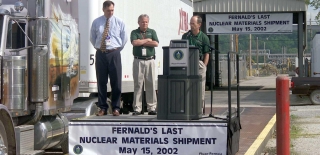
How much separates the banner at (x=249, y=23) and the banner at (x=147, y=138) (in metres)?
28.3

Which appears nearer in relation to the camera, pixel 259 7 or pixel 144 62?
pixel 144 62

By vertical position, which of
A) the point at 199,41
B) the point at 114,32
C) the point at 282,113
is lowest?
the point at 282,113

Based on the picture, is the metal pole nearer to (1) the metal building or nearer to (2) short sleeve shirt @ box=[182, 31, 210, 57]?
(1) the metal building

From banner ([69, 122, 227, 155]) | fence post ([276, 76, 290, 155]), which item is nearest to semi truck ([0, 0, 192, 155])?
banner ([69, 122, 227, 155])

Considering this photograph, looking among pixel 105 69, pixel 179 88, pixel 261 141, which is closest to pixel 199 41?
pixel 105 69

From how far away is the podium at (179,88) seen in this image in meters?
8.52

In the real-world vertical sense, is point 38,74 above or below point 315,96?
above

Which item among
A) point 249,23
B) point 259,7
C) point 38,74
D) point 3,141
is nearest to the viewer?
point 3,141

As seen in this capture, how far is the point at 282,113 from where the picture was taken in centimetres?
836

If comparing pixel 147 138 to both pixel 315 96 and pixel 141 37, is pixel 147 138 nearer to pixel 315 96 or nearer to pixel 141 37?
pixel 141 37

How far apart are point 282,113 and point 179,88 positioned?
1332 mm

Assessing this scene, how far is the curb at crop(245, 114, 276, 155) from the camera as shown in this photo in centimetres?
1087

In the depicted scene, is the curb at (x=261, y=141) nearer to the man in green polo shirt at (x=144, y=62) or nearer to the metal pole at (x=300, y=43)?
the man in green polo shirt at (x=144, y=62)

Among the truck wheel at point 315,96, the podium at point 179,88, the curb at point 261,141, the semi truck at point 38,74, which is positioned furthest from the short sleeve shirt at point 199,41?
the truck wheel at point 315,96
